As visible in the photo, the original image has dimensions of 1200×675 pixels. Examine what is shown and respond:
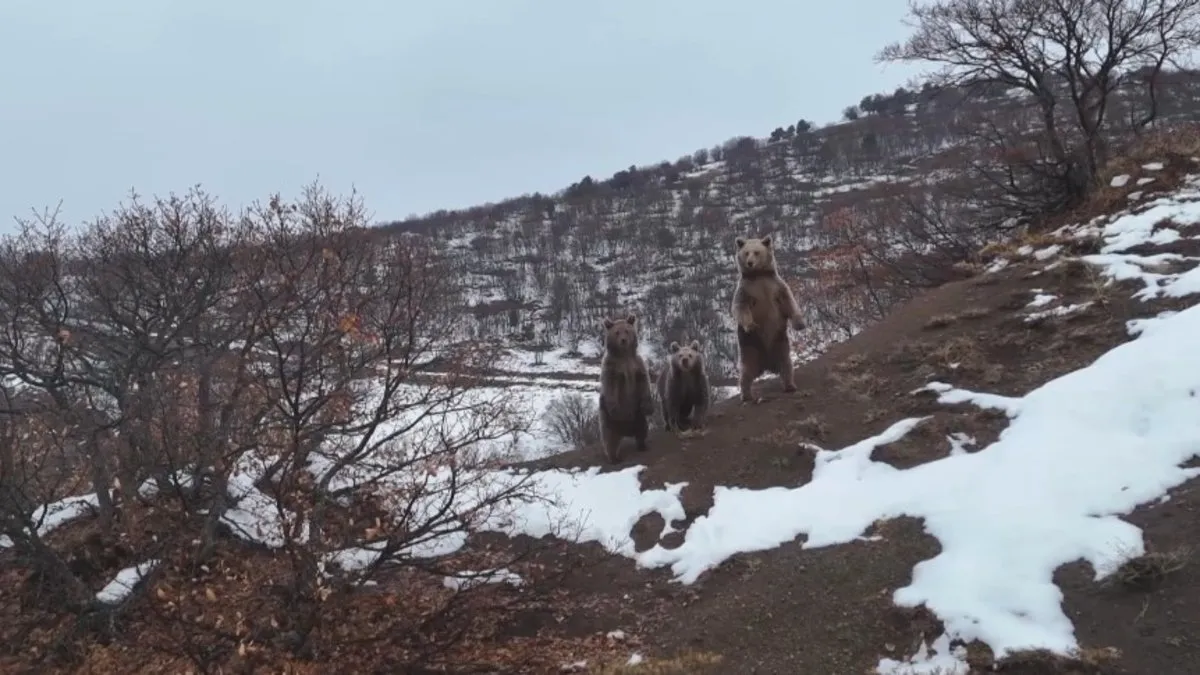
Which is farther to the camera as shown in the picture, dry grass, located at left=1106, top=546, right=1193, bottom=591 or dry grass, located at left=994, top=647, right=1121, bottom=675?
dry grass, located at left=1106, top=546, right=1193, bottom=591

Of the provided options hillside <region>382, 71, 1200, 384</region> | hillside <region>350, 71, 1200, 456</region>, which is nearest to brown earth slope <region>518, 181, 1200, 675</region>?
hillside <region>350, 71, 1200, 456</region>

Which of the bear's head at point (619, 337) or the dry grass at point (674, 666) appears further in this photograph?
the bear's head at point (619, 337)

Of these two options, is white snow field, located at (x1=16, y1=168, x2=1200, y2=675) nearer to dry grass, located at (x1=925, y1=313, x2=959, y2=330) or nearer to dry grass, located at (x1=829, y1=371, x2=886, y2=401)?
dry grass, located at (x1=829, y1=371, x2=886, y2=401)

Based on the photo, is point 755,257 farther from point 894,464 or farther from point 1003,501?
point 1003,501

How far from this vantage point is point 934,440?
8.09m

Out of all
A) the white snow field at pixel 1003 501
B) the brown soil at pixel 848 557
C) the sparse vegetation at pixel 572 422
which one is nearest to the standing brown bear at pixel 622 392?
the brown soil at pixel 848 557

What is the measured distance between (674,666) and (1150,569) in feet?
10.5

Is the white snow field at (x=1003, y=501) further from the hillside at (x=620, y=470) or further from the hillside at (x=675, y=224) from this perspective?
the hillside at (x=675, y=224)

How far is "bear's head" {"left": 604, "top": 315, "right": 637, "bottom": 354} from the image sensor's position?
438 inches

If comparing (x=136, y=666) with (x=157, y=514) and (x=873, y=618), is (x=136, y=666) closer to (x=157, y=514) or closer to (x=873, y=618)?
(x=157, y=514)

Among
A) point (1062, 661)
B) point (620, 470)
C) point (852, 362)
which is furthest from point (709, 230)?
point (1062, 661)

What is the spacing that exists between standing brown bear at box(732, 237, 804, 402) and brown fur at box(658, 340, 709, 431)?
58 cm

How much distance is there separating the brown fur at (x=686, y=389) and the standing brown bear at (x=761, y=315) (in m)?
0.58

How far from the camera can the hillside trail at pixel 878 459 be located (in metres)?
5.11
